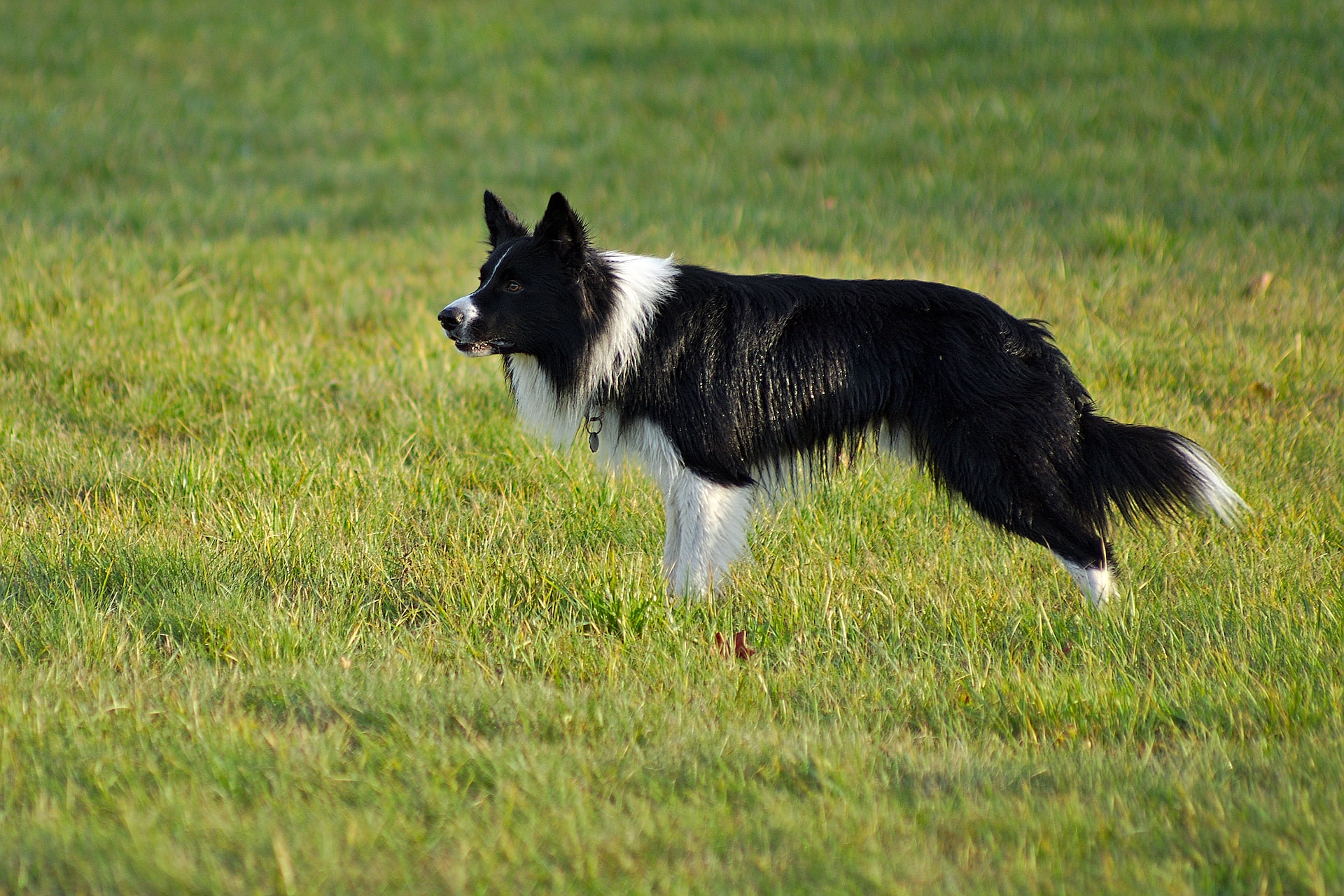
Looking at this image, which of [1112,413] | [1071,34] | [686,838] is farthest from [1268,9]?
[686,838]

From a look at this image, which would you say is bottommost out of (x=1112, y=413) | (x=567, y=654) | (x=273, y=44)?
(x=567, y=654)

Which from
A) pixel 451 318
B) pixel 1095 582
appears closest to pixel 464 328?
pixel 451 318

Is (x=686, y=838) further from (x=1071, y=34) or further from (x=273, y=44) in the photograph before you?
(x=273, y=44)

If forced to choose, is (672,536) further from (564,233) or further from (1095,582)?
(1095,582)

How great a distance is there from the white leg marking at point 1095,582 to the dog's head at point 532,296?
190cm

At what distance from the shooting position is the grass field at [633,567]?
2531mm

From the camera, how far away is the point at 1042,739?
9.83 ft

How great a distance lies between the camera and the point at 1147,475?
398cm

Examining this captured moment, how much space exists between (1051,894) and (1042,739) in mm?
737

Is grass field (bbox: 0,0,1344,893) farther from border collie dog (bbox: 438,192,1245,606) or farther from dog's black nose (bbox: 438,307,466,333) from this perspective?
dog's black nose (bbox: 438,307,466,333)

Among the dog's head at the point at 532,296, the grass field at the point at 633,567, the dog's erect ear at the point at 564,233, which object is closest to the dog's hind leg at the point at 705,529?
the grass field at the point at 633,567

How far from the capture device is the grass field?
2531 millimetres

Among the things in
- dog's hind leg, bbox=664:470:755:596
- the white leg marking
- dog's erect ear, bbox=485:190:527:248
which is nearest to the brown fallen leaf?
dog's hind leg, bbox=664:470:755:596

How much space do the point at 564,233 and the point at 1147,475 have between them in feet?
7.12
